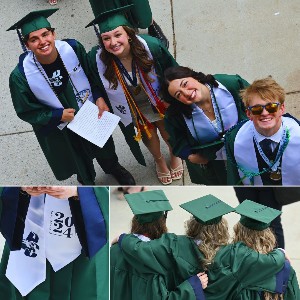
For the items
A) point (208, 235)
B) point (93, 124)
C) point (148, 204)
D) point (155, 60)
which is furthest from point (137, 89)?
point (208, 235)

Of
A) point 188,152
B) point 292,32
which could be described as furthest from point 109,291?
point 292,32

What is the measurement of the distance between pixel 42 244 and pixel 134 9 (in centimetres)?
291

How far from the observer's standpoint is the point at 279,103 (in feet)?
10.8

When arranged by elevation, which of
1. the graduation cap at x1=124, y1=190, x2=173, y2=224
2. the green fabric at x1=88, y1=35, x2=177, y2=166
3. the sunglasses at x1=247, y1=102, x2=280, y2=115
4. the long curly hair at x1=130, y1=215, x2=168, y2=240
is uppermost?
the green fabric at x1=88, y1=35, x2=177, y2=166

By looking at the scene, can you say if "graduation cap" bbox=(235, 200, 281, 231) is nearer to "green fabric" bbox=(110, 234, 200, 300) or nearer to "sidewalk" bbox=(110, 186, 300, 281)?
"sidewalk" bbox=(110, 186, 300, 281)

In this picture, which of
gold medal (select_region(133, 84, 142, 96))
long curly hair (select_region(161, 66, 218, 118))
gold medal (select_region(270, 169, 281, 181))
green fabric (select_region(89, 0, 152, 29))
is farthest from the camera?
green fabric (select_region(89, 0, 152, 29))

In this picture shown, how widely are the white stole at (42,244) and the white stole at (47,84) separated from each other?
4.53ft

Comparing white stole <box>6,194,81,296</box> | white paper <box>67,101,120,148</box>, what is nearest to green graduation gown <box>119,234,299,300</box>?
white stole <box>6,194,81,296</box>

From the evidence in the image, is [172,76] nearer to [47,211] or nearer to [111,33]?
[111,33]

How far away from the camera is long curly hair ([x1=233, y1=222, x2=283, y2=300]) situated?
296cm

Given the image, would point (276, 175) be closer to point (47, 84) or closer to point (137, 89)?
point (137, 89)

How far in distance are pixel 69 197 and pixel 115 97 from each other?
1522 mm

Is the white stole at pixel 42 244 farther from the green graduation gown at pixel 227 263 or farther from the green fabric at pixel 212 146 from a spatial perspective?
the green fabric at pixel 212 146

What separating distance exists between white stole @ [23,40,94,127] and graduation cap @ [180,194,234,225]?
154 centimetres
